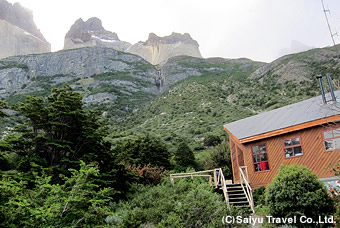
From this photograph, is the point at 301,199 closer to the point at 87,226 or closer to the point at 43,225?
the point at 87,226

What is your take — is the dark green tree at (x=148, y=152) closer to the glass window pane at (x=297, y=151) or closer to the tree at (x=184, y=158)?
the tree at (x=184, y=158)

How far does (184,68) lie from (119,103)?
36.3m

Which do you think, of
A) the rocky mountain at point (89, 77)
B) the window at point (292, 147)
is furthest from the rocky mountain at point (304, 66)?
the window at point (292, 147)

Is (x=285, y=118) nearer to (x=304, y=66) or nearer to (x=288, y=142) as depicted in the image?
(x=288, y=142)

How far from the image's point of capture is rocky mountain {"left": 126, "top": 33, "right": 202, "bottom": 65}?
17912cm

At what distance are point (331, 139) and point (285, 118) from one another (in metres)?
2.60

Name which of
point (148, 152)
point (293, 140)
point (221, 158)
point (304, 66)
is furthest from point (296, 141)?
point (304, 66)

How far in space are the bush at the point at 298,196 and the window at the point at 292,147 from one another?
416cm

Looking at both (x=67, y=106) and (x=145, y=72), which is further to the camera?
(x=145, y=72)

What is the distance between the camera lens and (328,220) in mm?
7301

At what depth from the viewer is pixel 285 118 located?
531 inches

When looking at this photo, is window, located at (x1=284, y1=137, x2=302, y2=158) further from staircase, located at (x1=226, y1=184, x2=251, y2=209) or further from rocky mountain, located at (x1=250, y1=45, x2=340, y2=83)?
rocky mountain, located at (x1=250, y1=45, x2=340, y2=83)

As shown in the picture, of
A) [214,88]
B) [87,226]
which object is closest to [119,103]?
[214,88]

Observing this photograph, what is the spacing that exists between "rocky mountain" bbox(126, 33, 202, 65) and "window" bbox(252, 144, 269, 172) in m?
166
